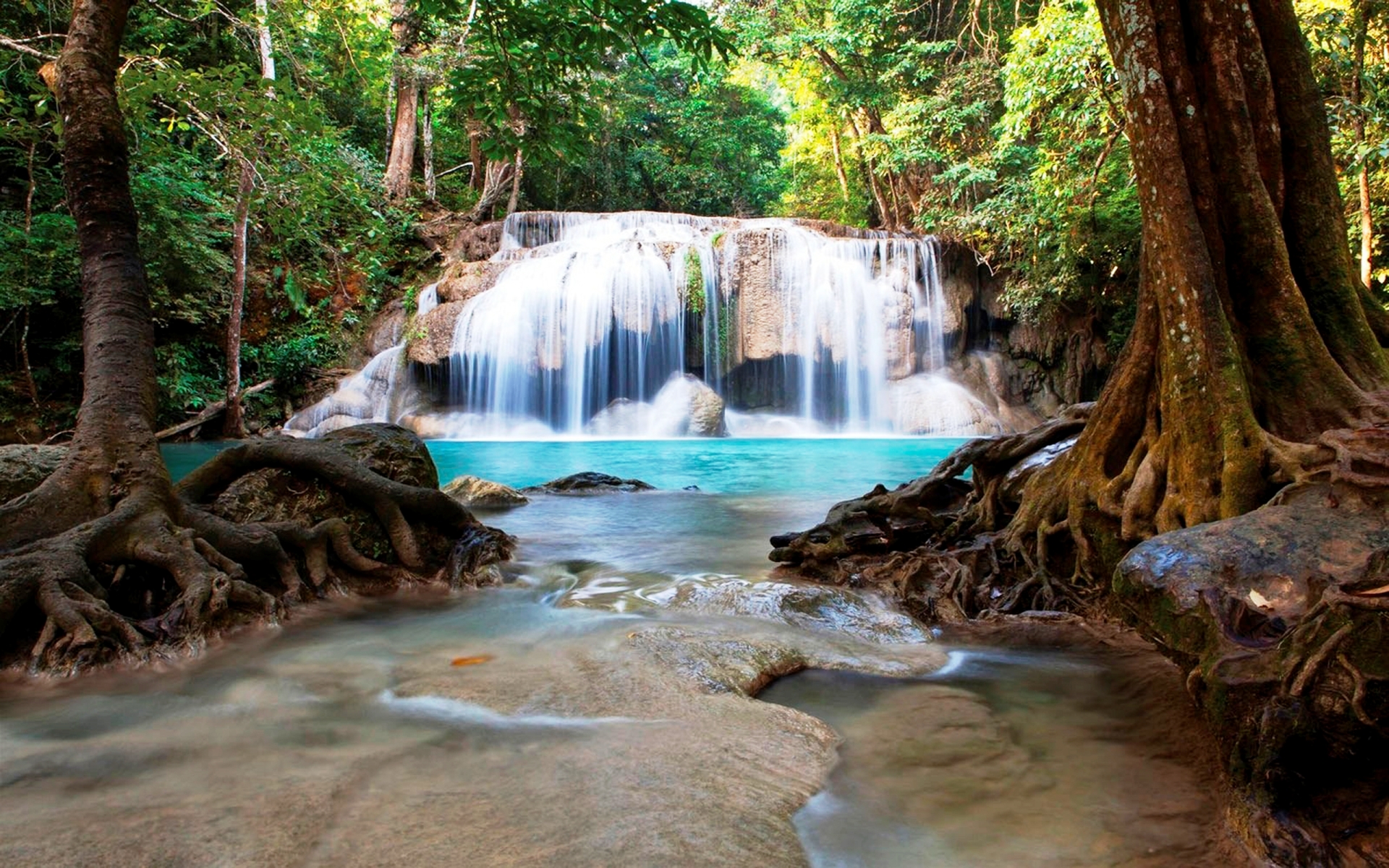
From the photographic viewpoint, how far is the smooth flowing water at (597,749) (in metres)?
1.95

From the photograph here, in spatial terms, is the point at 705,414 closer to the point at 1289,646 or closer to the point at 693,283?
the point at 693,283

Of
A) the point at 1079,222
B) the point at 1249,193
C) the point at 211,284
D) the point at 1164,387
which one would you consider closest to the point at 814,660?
the point at 1164,387

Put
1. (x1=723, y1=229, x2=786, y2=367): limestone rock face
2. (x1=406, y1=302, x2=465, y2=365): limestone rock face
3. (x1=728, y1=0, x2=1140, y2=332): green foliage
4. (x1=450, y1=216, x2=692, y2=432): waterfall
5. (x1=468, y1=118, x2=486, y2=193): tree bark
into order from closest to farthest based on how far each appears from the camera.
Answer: (x1=728, y1=0, x2=1140, y2=332): green foliage → (x1=406, y1=302, x2=465, y2=365): limestone rock face → (x1=450, y1=216, x2=692, y2=432): waterfall → (x1=723, y1=229, x2=786, y2=367): limestone rock face → (x1=468, y1=118, x2=486, y2=193): tree bark

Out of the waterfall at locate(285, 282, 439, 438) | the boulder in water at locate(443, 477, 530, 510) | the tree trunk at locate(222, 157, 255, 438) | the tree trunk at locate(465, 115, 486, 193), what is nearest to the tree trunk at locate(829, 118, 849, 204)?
the tree trunk at locate(465, 115, 486, 193)

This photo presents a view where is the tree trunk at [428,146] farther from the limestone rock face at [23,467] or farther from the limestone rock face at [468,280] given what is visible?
the limestone rock face at [23,467]

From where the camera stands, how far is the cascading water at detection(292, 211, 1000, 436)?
20.1 meters

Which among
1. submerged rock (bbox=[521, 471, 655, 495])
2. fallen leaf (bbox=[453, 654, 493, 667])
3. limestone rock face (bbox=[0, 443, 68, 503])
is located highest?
limestone rock face (bbox=[0, 443, 68, 503])

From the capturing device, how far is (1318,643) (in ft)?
6.22

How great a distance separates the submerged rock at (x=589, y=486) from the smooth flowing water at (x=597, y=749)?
17.4 ft

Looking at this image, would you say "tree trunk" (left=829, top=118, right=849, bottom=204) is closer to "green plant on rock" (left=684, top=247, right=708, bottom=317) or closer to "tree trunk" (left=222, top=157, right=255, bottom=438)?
"green plant on rock" (left=684, top=247, right=708, bottom=317)

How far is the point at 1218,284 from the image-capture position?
12.0ft

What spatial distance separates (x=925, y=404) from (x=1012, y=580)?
17.3 meters

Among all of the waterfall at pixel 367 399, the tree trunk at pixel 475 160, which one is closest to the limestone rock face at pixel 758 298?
the waterfall at pixel 367 399

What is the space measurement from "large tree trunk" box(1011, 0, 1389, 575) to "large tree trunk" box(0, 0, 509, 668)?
159 inches
